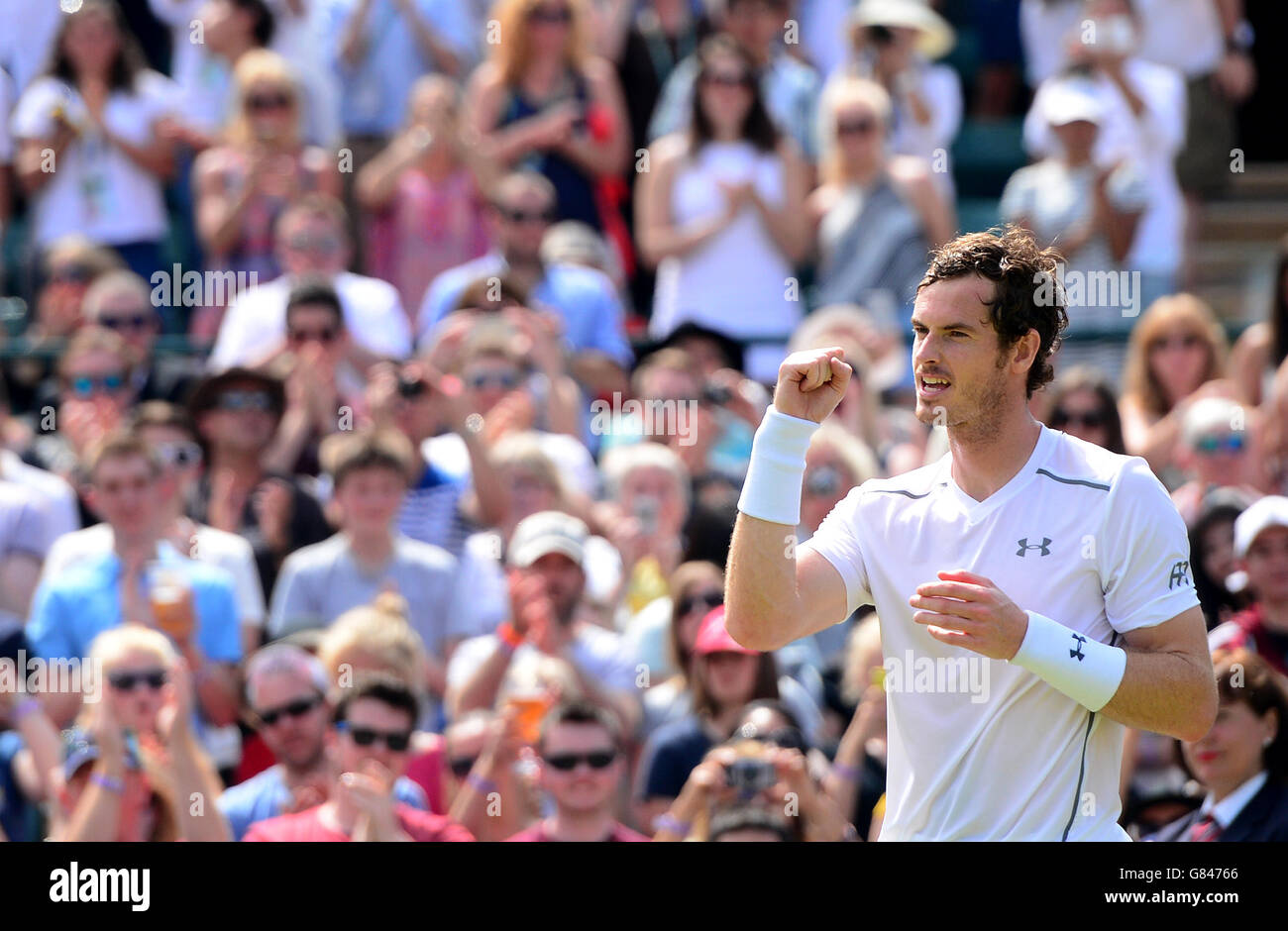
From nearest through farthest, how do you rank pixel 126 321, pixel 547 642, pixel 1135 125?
pixel 547 642
pixel 126 321
pixel 1135 125

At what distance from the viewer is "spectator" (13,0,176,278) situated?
9906 mm

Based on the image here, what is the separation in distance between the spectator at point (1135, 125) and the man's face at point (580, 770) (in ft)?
14.4

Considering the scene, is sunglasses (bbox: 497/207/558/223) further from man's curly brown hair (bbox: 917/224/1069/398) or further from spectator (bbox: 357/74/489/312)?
man's curly brown hair (bbox: 917/224/1069/398)

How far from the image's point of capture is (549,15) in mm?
9789

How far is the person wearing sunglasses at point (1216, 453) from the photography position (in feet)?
24.5

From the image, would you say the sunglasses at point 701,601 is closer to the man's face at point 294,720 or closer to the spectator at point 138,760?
the man's face at point 294,720

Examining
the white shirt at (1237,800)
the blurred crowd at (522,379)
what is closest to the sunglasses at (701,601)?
the blurred crowd at (522,379)

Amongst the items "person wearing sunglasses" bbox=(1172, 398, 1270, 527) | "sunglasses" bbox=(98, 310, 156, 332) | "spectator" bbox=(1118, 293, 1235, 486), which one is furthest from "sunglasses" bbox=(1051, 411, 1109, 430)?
"sunglasses" bbox=(98, 310, 156, 332)

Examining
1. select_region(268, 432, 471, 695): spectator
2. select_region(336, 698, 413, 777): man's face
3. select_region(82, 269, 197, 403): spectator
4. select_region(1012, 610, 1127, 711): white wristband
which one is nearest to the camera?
select_region(1012, 610, 1127, 711): white wristband

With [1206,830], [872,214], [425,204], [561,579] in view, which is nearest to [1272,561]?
[1206,830]

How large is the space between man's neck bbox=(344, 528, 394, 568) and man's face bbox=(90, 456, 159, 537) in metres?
0.69

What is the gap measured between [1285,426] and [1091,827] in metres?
4.63

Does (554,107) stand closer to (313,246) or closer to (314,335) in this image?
(313,246)

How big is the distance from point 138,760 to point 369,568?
1.48m
